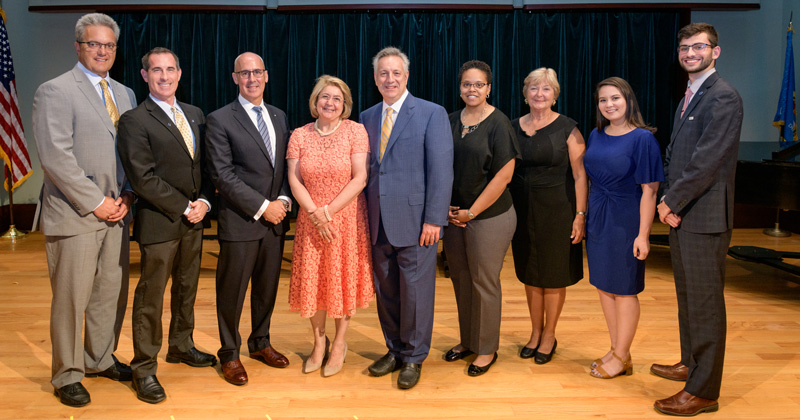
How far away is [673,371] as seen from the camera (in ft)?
9.88

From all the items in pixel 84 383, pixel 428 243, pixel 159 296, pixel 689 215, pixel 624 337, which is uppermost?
pixel 689 215

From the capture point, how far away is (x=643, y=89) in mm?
7855

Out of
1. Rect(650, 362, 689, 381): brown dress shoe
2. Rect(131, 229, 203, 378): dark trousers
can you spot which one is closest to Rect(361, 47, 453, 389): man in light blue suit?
Rect(131, 229, 203, 378): dark trousers

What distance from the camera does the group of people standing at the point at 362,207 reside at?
103 inches

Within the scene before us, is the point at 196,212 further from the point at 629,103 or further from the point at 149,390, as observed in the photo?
the point at 629,103

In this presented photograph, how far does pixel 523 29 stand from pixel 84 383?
21.7ft

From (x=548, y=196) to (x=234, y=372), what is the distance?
6.00 feet

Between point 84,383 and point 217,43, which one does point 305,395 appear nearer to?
point 84,383

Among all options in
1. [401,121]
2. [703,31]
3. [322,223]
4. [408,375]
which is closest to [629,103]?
[703,31]

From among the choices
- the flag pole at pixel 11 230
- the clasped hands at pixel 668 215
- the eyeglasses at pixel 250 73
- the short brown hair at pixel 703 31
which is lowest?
the flag pole at pixel 11 230

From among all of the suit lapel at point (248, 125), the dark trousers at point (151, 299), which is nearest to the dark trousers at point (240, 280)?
the dark trousers at point (151, 299)

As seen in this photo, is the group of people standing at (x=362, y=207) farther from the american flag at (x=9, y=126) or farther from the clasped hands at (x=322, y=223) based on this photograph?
the american flag at (x=9, y=126)

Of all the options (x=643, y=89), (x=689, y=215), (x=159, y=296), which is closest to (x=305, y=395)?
(x=159, y=296)

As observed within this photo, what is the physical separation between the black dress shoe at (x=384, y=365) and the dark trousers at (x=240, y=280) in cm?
64
